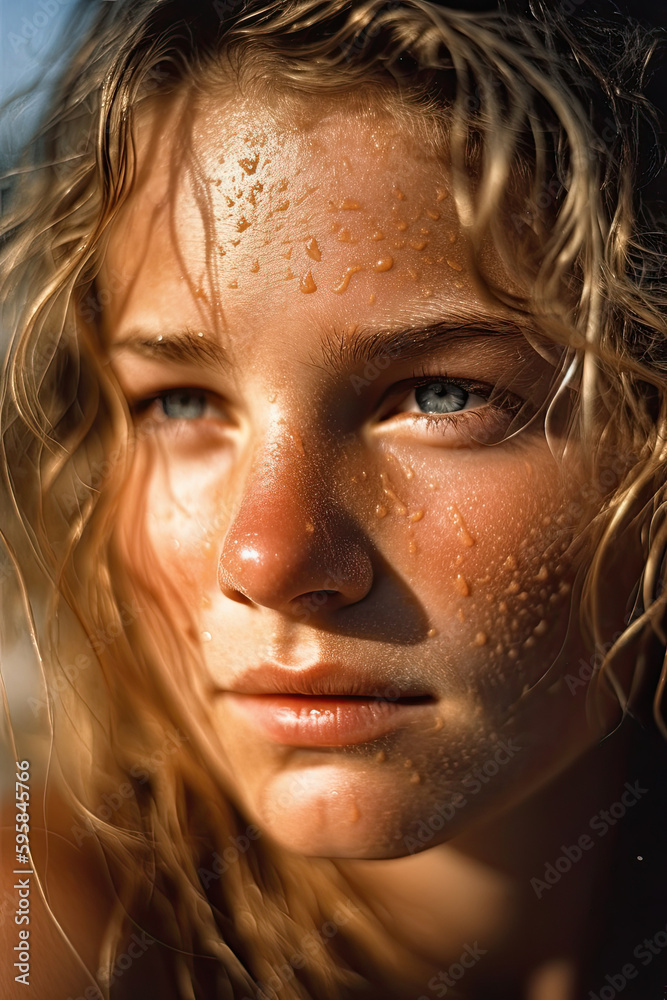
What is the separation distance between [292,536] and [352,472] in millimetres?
78

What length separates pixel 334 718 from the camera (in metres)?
0.77

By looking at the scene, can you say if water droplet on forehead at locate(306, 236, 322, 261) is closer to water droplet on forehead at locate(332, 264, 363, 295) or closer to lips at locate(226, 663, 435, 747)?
water droplet on forehead at locate(332, 264, 363, 295)

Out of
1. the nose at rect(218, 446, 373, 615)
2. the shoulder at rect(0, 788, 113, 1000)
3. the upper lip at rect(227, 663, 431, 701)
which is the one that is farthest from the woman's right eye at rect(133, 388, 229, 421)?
the shoulder at rect(0, 788, 113, 1000)

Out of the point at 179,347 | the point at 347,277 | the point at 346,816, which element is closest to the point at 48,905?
the point at 346,816

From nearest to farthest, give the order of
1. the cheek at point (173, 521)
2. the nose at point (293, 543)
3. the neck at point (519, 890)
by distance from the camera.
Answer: the nose at point (293, 543) < the cheek at point (173, 521) < the neck at point (519, 890)

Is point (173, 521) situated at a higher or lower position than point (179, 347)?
lower

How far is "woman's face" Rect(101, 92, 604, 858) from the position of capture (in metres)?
0.73

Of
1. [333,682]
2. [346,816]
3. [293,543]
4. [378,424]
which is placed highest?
[378,424]

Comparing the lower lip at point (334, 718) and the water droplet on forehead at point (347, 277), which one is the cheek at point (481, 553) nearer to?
the lower lip at point (334, 718)

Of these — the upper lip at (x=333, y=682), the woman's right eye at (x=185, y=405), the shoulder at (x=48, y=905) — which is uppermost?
the woman's right eye at (x=185, y=405)

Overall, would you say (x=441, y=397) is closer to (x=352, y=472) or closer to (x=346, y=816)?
(x=352, y=472)

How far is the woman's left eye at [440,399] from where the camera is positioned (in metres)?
0.77

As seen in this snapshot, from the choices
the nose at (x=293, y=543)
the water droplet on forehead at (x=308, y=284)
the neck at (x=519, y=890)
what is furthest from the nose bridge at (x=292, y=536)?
the neck at (x=519, y=890)

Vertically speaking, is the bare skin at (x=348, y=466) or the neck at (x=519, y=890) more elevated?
the bare skin at (x=348, y=466)
